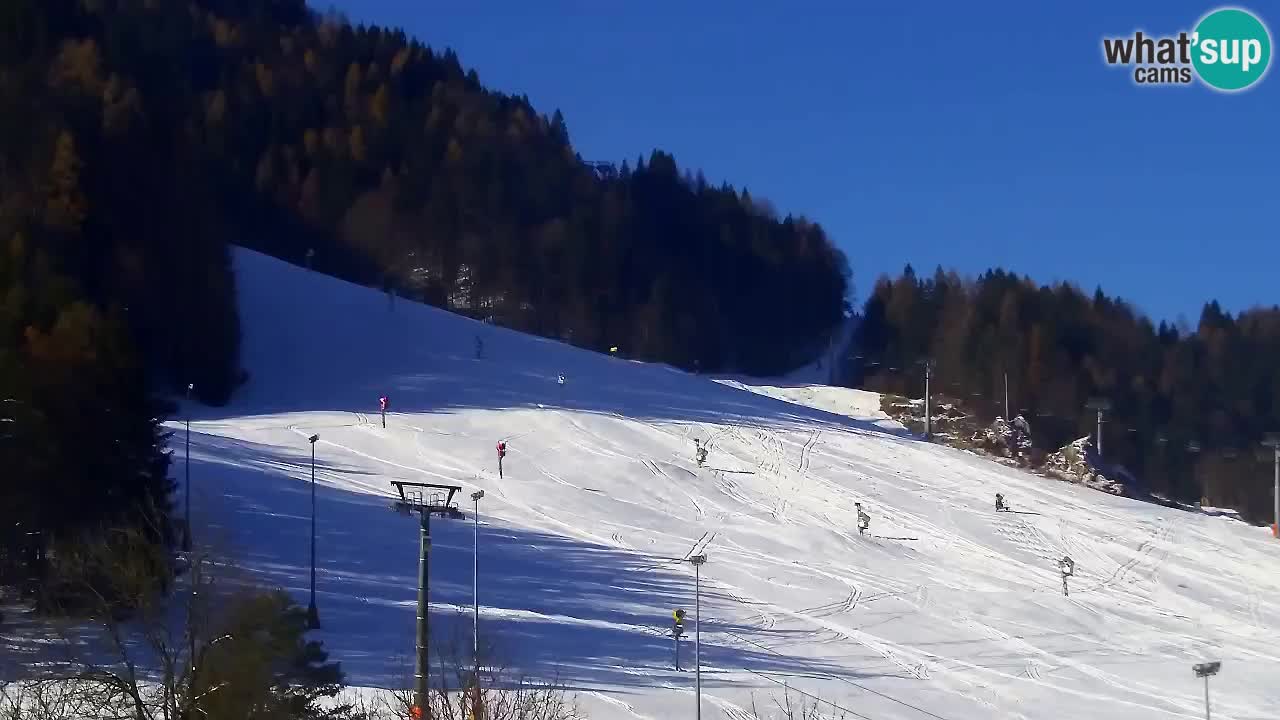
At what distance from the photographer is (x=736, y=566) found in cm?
2705

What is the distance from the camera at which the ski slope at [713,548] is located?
67.1 feet

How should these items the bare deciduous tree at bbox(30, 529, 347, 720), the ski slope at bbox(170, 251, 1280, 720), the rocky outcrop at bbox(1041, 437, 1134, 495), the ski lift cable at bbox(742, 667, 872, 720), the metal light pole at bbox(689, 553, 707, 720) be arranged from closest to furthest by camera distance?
1. the bare deciduous tree at bbox(30, 529, 347, 720)
2. the metal light pole at bbox(689, 553, 707, 720)
3. the ski lift cable at bbox(742, 667, 872, 720)
4. the ski slope at bbox(170, 251, 1280, 720)
5. the rocky outcrop at bbox(1041, 437, 1134, 495)

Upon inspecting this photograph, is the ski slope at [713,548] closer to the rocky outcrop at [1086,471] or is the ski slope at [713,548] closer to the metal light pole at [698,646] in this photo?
the metal light pole at [698,646]

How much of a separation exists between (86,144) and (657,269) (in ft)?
156

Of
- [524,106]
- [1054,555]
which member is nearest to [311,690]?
[1054,555]

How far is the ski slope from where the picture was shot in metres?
20.4

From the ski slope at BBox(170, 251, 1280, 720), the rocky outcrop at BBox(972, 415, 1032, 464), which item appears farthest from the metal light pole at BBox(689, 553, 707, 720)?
the rocky outcrop at BBox(972, 415, 1032, 464)

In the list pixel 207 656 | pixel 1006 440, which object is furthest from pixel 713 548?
pixel 1006 440

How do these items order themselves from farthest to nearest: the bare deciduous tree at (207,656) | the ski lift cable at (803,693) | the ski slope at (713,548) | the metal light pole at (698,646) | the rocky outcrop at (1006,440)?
the rocky outcrop at (1006,440)
the ski slope at (713,548)
the ski lift cable at (803,693)
the metal light pole at (698,646)
the bare deciduous tree at (207,656)

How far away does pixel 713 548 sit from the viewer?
28.4 metres

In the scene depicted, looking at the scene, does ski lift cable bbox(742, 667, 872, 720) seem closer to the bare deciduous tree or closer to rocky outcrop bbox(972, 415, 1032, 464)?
the bare deciduous tree

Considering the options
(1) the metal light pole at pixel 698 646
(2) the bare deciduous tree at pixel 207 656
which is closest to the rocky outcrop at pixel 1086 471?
(1) the metal light pole at pixel 698 646

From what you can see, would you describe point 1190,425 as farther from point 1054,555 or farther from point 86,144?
point 86,144

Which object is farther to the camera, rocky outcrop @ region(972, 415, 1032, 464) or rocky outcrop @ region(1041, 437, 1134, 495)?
rocky outcrop @ region(972, 415, 1032, 464)
